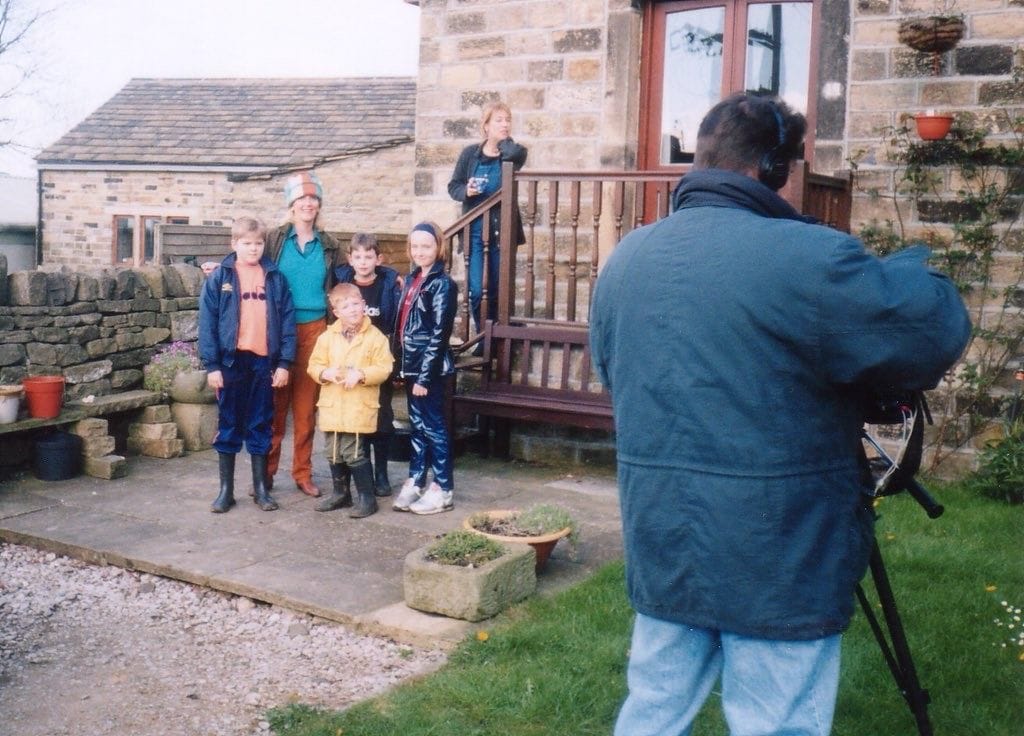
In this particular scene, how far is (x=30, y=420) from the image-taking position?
698 cm

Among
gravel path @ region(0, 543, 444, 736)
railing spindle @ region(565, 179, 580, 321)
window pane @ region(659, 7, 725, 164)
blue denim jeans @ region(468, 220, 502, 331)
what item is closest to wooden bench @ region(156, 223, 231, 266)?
blue denim jeans @ region(468, 220, 502, 331)

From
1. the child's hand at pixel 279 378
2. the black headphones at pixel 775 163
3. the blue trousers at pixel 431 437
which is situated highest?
the black headphones at pixel 775 163

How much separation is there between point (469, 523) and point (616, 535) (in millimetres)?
1063

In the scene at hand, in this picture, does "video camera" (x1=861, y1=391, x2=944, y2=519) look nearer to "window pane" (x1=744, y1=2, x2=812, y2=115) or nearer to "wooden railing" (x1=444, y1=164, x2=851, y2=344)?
"wooden railing" (x1=444, y1=164, x2=851, y2=344)

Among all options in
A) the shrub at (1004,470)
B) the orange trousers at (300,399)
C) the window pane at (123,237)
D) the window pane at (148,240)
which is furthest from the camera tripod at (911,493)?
the window pane at (123,237)

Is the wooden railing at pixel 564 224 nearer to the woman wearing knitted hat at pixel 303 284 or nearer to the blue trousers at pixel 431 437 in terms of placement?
the woman wearing knitted hat at pixel 303 284

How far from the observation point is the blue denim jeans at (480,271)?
7895mm

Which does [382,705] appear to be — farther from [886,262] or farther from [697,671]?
[886,262]

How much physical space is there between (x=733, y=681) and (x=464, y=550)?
8.20 feet

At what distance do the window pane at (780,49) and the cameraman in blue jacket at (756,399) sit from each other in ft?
18.4

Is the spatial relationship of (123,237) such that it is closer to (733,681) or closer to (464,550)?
(464,550)

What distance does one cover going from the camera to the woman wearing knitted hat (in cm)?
652

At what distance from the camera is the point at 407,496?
6371 mm

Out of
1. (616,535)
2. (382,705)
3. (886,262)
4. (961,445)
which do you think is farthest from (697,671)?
(961,445)
